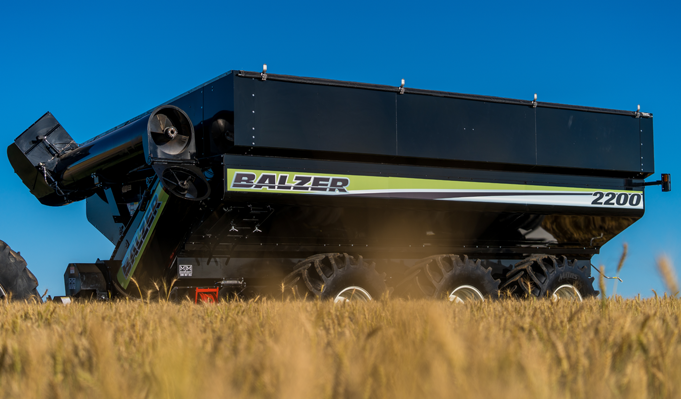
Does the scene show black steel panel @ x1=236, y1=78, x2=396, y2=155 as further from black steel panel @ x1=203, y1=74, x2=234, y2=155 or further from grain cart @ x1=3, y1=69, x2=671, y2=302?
black steel panel @ x1=203, y1=74, x2=234, y2=155

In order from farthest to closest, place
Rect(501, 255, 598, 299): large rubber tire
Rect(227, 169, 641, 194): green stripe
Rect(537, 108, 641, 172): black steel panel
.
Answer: Rect(501, 255, 598, 299): large rubber tire
Rect(537, 108, 641, 172): black steel panel
Rect(227, 169, 641, 194): green stripe

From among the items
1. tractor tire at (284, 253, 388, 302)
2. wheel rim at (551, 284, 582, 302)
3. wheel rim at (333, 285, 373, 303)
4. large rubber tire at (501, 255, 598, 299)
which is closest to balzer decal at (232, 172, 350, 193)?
tractor tire at (284, 253, 388, 302)

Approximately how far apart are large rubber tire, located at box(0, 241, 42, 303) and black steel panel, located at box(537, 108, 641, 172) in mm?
7027

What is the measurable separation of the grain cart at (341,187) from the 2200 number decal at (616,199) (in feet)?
0.08

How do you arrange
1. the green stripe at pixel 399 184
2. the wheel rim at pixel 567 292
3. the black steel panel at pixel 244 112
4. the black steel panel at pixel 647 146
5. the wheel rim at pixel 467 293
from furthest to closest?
1. the black steel panel at pixel 647 146
2. the wheel rim at pixel 567 292
3. the wheel rim at pixel 467 293
4. the green stripe at pixel 399 184
5. the black steel panel at pixel 244 112

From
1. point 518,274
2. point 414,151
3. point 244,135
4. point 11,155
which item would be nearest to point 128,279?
point 244,135

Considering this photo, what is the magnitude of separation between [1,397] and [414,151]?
6.79 m

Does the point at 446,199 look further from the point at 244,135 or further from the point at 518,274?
the point at 244,135

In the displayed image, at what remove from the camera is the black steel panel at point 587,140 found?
31.1 feet

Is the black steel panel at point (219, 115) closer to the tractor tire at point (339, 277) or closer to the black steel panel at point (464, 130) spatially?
the tractor tire at point (339, 277)

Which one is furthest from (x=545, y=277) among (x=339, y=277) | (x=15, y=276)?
(x=15, y=276)

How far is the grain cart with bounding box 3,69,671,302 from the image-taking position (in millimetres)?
7492

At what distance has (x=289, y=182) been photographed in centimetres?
760

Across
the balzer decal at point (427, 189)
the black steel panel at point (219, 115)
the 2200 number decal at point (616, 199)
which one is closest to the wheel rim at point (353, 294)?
the balzer decal at point (427, 189)
